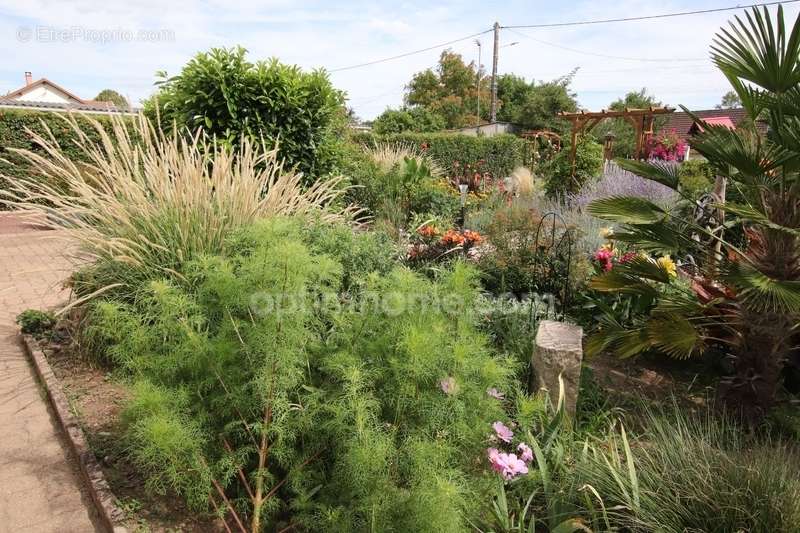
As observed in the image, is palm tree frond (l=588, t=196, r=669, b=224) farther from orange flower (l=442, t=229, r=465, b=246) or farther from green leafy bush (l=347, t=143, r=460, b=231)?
green leafy bush (l=347, t=143, r=460, b=231)

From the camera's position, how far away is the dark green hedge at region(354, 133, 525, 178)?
17.1 metres

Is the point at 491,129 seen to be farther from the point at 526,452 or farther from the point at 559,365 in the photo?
the point at 526,452

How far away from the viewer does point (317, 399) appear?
1977mm

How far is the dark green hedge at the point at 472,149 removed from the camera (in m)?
17.1

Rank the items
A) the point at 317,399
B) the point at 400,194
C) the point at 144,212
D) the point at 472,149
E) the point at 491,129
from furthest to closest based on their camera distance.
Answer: the point at 491,129 < the point at 472,149 < the point at 400,194 < the point at 144,212 < the point at 317,399

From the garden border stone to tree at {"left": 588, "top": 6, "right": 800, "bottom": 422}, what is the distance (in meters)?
2.60

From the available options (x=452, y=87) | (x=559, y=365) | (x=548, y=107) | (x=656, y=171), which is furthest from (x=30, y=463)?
(x=452, y=87)

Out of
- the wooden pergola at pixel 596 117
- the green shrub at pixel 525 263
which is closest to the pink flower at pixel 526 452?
the green shrub at pixel 525 263

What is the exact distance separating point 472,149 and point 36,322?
51.0 feet

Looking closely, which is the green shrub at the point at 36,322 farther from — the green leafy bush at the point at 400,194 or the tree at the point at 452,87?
the tree at the point at 452,87

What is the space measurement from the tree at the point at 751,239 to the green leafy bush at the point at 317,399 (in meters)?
1.26

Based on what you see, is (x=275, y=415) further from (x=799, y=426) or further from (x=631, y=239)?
(x=799, y=426)

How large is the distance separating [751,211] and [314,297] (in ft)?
7.08

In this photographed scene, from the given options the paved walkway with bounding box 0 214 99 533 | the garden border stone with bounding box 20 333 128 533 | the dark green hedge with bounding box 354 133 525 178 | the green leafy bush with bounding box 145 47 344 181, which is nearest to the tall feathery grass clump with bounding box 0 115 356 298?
the garden border stone with bounding box 20 333 128 533
